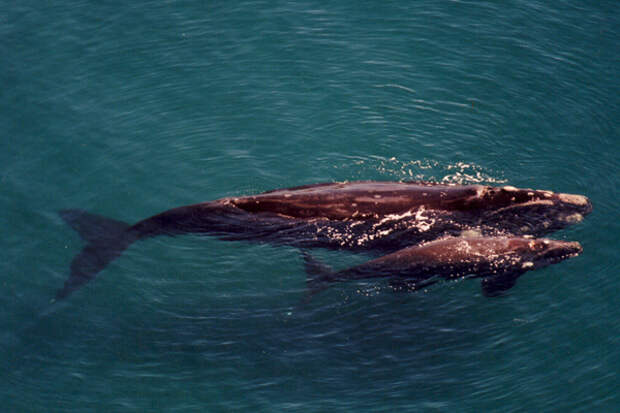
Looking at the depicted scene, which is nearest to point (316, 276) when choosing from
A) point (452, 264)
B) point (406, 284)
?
point (406, 284)

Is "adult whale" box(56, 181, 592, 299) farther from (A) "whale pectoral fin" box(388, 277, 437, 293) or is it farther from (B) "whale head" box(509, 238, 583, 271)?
(A) "whale pectoral fin" box(388, 277, 437, 293)

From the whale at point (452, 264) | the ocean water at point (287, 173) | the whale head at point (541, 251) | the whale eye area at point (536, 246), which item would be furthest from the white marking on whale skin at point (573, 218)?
the whale eye area at point (536, 246)

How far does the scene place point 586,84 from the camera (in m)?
25.3

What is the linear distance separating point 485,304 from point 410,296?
1860mm

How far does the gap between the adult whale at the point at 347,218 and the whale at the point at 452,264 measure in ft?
2.36

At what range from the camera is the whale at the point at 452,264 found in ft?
58.6

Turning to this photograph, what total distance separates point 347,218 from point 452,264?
306 cm

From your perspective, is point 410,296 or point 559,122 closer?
point 410,296

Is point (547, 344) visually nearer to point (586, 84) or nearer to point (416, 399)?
point (416, 399)

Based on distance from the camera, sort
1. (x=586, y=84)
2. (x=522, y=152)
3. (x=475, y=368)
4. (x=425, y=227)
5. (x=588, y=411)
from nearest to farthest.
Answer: (x=588, y=411)
(x=475, y=368)
(x=425, y=227)
(x=522, y=152)
(x=586, y=84)

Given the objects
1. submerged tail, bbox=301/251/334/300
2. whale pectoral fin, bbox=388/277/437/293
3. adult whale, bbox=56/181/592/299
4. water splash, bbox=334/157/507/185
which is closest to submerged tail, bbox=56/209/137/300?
adult whale, bbox=56/181/592/299

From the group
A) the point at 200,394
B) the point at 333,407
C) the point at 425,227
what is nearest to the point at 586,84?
the point at 425,227

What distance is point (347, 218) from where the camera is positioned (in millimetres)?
18984

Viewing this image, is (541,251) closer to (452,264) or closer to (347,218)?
(452,264)
